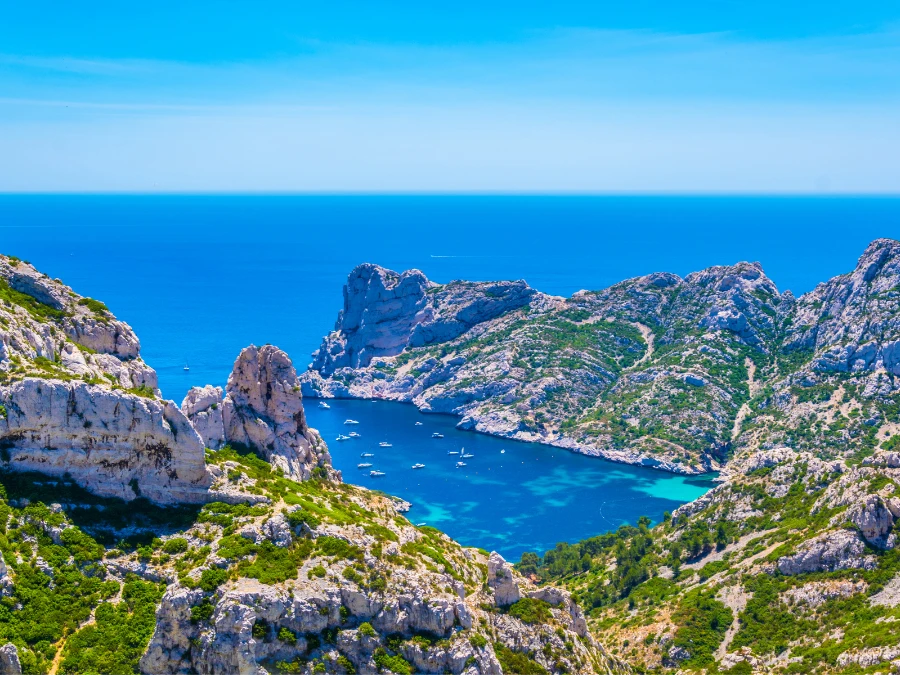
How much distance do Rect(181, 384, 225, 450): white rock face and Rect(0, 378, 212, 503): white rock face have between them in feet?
27.0

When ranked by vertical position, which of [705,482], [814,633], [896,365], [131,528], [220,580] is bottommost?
[814,633]

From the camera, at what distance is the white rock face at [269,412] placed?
5609 cm

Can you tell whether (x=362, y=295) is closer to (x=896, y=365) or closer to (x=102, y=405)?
(x=896, y=365)

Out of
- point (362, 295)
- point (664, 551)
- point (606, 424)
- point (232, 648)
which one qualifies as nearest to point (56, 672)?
point (232, 648)

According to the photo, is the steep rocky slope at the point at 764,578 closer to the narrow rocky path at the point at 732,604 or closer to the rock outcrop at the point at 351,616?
the narrow rocky path at the point at 732,604

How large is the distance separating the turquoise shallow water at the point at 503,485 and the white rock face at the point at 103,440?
6347 cm

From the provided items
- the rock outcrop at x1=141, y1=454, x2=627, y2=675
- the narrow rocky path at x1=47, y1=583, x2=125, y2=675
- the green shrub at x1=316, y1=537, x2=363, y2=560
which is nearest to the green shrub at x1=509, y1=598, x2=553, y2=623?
the rock outcrop at x1=141, y1=454, x2=627, y2=675

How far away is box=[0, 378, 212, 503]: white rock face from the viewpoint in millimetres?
42656

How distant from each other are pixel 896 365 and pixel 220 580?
4604 inches

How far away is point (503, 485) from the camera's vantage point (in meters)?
128

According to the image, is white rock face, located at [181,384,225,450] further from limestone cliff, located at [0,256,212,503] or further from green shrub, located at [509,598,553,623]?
green shrub, located at [509,598,553,623]

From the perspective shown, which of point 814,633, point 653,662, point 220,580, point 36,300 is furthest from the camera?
point 653,662

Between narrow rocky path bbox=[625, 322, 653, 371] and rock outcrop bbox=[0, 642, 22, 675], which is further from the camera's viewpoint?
narrow rocky path bbox=[625, 322, 653, 371]

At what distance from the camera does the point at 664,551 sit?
86750mm
